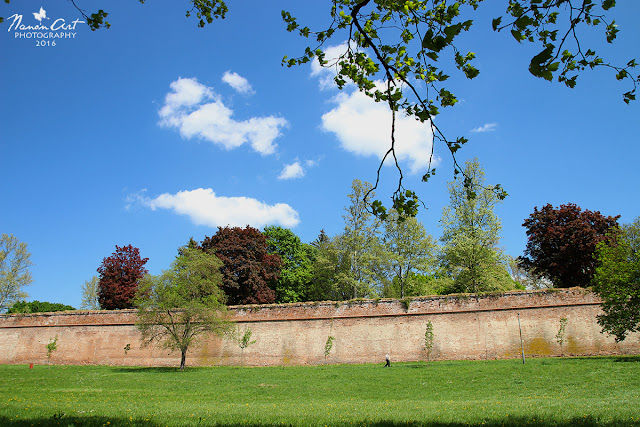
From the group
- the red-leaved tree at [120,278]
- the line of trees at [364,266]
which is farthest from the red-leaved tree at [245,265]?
the red-leaved tree at [120,278]

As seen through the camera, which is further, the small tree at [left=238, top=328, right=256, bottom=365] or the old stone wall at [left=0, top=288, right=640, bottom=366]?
the small tree at [left=238, top=328, right=256, bottom=365]

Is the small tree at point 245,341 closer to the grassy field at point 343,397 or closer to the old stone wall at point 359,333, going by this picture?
the old stone wall at point 359,333

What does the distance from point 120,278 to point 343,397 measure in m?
35.6

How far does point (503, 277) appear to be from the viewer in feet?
96.9

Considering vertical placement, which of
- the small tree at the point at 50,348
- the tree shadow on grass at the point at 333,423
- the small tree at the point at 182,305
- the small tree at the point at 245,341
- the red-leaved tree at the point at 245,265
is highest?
the red-leaved tree at the point at 245,265

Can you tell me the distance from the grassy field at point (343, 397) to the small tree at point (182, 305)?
3.40 m

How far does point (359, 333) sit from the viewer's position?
79.7 ft

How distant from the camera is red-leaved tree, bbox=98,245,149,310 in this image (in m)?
40.8

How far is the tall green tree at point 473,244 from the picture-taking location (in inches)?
1129

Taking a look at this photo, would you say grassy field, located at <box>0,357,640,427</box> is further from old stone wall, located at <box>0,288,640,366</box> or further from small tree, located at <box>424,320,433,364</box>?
old stone wall, located at <box>0,288,640,366</box>

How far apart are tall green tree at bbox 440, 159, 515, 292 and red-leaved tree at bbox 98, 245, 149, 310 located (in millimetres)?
29063

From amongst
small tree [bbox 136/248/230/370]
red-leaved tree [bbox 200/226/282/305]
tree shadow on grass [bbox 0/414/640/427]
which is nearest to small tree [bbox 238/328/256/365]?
small tree [bbox 136/248/230/370]

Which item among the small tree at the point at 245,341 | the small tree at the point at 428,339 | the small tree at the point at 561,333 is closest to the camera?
the small tree at the point at 561,333

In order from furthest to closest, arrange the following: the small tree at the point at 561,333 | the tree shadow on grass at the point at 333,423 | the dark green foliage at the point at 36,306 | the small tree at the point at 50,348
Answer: the dark green foliage at the point at 36,306
the small tree at the point at 50,348
the small tree at the point at 561,333
the tree shadow on grass at the point at 333,423
